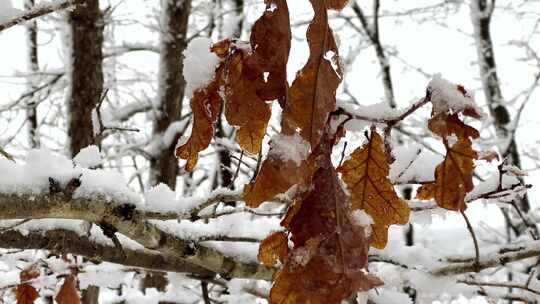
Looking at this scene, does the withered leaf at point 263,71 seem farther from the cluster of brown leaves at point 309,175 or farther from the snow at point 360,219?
the snow at point 360,219

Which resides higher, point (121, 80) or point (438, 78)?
point (121, 80)

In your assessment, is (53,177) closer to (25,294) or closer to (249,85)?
(249,85)

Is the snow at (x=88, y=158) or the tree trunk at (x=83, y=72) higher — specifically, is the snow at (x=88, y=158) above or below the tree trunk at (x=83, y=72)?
below

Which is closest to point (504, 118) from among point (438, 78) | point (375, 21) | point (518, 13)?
point (518, 13)

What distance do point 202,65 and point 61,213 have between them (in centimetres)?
39

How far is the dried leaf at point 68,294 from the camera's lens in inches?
62.9

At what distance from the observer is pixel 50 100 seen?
5168 mm

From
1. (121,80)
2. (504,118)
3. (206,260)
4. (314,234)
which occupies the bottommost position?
(206,260)

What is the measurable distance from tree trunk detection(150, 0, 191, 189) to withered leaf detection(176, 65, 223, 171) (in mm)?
3151

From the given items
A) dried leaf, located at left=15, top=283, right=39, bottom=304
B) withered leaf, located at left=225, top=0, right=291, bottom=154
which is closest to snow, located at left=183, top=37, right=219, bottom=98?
withered leaf, located at left=225, top=0, right=291, bottom=154

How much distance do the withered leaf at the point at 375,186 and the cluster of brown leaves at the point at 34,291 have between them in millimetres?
1181

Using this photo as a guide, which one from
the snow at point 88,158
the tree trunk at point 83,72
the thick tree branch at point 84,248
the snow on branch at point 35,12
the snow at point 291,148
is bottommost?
the thick tree branch at point 84,248

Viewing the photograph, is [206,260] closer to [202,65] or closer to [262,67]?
[202,65]

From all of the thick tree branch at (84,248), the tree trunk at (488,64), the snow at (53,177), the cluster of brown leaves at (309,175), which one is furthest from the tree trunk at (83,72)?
the tree trunk at (488,64)
